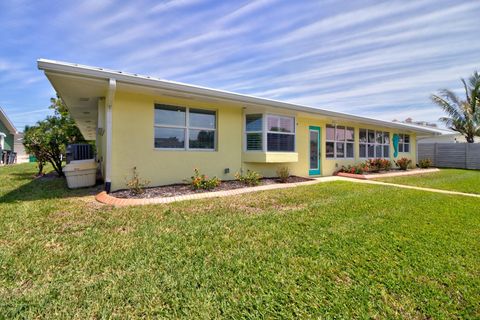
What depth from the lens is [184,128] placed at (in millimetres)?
8602

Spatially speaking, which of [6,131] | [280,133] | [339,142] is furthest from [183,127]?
[6,131]

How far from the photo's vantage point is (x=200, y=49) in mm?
11758

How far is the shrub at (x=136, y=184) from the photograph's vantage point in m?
7.02

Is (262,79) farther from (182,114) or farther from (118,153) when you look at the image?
(118,153)

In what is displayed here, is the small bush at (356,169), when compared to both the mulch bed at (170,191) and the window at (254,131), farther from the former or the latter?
the mulch bed at (170,191)

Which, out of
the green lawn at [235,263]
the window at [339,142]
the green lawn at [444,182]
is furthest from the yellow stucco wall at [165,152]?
the green lawn at [444,182]

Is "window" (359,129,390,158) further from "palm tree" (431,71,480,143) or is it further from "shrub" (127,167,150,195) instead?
"shrub" (127,167,150,195)

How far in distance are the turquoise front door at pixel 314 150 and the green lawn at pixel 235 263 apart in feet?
22.7

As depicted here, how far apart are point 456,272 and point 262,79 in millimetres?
14995

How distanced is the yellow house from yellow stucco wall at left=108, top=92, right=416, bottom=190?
1.1 inches

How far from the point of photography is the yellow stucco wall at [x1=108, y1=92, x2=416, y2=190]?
7.41 metres

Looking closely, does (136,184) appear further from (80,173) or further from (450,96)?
(450,96)

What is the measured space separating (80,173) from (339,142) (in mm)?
12229

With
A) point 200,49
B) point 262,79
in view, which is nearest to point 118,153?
point 200,49
